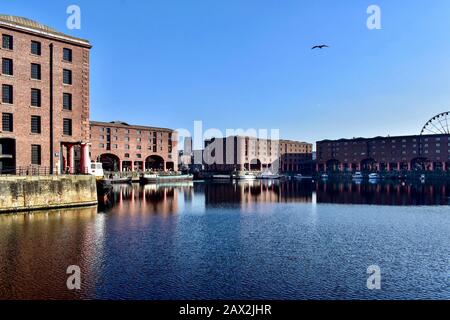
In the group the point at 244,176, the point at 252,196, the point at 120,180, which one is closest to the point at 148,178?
the point at 120,180

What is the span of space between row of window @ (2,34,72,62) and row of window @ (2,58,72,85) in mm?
1483

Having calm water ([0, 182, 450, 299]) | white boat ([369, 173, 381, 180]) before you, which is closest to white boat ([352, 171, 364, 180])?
white boat ([369, 173, 381, 180])

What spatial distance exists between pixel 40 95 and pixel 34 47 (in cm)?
617

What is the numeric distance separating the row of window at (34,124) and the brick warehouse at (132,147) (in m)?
76.0

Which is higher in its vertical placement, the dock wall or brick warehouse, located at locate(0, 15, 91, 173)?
brick warehouse, located at locate(0, 15, 91, 173)

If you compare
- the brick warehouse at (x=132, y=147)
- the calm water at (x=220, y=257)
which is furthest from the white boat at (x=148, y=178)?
the calm water at (x=220, y=257)

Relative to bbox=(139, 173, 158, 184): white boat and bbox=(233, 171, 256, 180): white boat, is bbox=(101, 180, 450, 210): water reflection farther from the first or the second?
bbox=(233, 171, 256, 180): white boat

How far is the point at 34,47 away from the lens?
47000 mm

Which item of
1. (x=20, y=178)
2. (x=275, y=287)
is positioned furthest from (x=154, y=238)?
(x=20, y=178)

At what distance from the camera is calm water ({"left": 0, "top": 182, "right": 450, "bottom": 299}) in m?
15.4

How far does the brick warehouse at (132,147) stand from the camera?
125750mm

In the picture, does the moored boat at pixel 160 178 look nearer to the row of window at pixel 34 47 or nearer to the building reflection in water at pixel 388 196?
the building reflection in water at pixel 388 196

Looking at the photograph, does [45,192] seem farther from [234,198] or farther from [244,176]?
[244,176]

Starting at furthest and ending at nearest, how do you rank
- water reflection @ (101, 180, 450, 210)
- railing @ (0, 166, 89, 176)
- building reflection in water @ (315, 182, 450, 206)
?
building reflection in water @ (315, 182, 450, 206), water reflection @ (101, 180, 450, 210), railing @ (0, 166, 89, 176)
